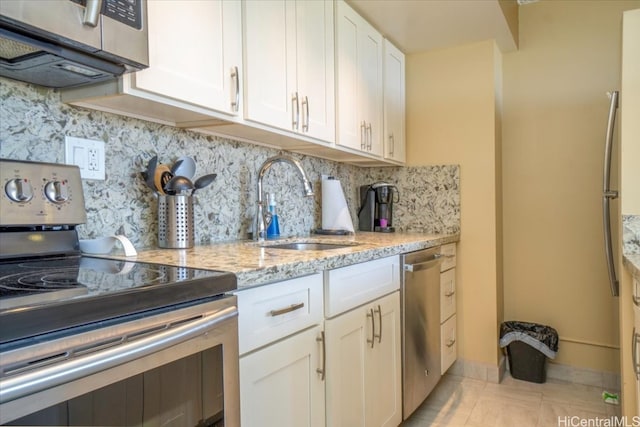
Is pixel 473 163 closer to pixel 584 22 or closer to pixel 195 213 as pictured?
pixel 584 22

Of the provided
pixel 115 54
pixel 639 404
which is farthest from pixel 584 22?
pixel 115 54

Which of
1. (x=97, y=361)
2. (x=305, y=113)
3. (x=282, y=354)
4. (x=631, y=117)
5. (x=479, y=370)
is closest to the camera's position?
(x=97, y=361)

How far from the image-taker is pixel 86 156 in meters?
1.33

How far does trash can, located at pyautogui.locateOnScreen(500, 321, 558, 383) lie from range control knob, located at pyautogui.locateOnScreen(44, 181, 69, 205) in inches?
98.5

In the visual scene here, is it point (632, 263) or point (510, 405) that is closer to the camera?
point (632, 263)

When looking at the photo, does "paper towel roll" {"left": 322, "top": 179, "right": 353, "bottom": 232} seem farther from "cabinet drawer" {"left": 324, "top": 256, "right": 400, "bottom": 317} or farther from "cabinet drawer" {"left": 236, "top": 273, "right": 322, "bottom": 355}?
"cabinet drawer" {"left": 236, "top": 273, "right": 322, "bottom": 355}

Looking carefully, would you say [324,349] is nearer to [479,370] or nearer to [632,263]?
[632,263]

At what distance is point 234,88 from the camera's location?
147 centimetres

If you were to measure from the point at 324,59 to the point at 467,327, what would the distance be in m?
1.89

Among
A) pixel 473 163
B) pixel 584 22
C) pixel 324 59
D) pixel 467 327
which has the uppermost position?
pixel 584 22

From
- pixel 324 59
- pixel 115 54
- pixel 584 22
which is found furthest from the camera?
pixel 584 22

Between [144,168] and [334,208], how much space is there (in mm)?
1181

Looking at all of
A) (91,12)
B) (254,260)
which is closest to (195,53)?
(91,12)

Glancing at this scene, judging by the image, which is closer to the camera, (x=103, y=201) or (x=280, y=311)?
(x=280, y=311)
